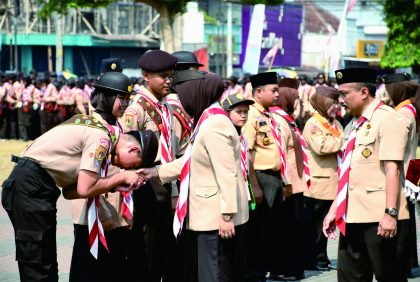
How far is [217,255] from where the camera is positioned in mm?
6461

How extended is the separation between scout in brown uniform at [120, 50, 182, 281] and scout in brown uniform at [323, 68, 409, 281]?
1.36 m

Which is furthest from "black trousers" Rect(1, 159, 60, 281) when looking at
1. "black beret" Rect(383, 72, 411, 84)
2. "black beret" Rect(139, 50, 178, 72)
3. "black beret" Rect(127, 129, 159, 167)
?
"black beret" Rect(383, 72, 411, 84)

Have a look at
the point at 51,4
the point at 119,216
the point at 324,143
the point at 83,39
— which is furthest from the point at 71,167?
the point at 83,39

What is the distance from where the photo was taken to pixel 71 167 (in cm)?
625

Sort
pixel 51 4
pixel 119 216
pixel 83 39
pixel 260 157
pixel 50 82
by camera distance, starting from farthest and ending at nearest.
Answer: pixel 83 39 → pixel 50 82 → pixel 51 4 → pixel 260 157 → pixel 119 216

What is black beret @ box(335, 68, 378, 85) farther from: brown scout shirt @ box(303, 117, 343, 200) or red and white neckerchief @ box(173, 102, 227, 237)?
brown scout shirt @ box(303, 117, 343, 200)

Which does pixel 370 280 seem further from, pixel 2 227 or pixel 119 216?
pixel 2 227

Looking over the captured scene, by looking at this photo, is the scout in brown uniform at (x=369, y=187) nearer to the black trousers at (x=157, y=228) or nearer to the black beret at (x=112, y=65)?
the black trousers at (x=157, y=228)

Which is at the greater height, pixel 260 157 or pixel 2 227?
pixel 260 157

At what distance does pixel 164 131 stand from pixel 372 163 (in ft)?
5.74

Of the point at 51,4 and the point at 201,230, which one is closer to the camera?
the point at 201,230

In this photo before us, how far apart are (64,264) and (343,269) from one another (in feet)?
11.5

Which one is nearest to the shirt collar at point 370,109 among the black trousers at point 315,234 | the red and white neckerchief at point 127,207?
the red and white neckerchief at point 127,207

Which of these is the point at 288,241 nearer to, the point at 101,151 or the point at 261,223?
the point at 261,223
